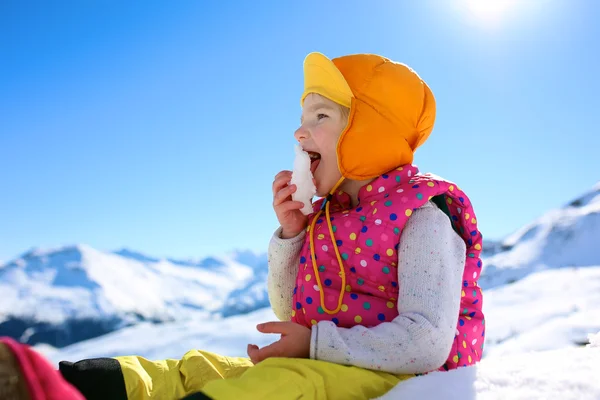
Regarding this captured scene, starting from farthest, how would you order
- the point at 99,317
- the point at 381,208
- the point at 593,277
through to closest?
the point at 99,317 < the point at 593,277 < the point at 381,208

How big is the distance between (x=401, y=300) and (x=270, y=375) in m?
0.68

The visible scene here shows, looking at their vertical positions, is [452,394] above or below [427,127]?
below

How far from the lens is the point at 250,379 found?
1575 mm

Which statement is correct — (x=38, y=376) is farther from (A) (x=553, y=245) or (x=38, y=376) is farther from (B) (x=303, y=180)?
(A) (x=553, y=245)

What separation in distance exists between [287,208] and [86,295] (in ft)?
382

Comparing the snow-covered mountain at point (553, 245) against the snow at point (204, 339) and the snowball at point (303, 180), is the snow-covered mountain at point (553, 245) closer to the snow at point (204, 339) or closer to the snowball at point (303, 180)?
the snow at point (204, 339)

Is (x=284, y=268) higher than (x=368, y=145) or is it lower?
lower

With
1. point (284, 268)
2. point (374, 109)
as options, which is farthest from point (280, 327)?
point (374, 109)

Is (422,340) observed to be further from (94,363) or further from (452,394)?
(94,363)

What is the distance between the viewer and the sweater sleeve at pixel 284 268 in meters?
2.66

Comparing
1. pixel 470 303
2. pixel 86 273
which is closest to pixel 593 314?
pixel 470 303

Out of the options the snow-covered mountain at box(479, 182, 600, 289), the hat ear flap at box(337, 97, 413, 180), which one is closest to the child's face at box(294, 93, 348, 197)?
the hat ear flap at box(337, 97, 413, 180)

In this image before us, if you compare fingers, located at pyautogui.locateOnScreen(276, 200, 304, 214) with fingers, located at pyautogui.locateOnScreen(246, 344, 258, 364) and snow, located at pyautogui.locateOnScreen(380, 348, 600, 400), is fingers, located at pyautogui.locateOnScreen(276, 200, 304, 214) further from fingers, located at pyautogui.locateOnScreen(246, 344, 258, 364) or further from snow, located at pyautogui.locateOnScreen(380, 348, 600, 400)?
snow, located at pyautogui.locateOnScreen(380, 348, 600, 400)

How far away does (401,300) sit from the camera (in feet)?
6.60
